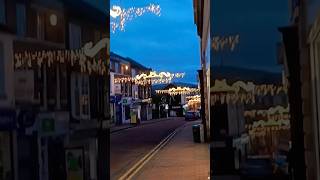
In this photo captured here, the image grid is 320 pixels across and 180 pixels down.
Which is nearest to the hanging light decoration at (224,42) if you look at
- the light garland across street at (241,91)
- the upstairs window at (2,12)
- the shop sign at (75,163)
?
the light garland across street at (241,91)

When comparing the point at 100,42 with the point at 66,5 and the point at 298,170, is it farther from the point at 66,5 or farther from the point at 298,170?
the point at 298,170

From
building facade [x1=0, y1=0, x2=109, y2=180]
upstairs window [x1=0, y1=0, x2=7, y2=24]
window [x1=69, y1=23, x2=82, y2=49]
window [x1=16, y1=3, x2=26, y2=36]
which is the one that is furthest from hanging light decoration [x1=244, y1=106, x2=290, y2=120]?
upstairs window [x1=0, y1=0, x2=7, y2=24]

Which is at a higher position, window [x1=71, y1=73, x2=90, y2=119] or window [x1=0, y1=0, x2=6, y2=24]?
window [x1=0, y1=0, x2=6, y2=24]

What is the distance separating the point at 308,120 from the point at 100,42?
1.41m

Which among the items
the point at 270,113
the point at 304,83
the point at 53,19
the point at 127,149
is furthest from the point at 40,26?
the point at 127,149

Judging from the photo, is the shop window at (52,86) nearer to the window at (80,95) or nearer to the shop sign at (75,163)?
the window at (80,95)

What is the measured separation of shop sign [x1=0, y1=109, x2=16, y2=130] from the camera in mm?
3113

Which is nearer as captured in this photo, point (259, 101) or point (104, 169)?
point (259, 101)

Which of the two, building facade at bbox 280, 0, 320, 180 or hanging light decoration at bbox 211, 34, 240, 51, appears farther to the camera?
building facade at bbox 280, 0, 320, 180

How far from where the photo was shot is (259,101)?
139 inches

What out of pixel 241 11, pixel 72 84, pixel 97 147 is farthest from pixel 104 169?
pixel 241 11

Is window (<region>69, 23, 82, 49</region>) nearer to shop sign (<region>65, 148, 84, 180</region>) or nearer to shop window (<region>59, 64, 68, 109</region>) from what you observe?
shop window (<region>59, 64, 68, 109</region>)

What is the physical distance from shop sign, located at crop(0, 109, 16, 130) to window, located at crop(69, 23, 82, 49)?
628mm

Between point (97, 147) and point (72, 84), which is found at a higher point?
point (72, 84)
